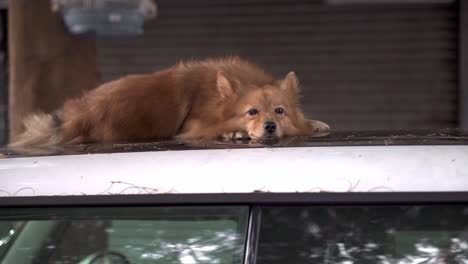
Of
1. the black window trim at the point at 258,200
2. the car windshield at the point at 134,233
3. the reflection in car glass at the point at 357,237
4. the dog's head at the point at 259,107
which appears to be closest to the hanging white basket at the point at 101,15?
the dog's head at the point at 259,107

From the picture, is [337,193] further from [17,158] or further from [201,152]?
[17,158]

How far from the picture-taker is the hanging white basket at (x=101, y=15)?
534 cm

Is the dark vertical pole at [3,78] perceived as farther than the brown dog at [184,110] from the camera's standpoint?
Yes

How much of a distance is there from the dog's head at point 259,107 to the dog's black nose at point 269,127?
0.10 ft

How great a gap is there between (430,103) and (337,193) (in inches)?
314

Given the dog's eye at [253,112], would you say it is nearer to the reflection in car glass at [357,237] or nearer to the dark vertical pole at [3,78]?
the reflection in car glass at [357,237]

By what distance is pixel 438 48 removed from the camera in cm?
977

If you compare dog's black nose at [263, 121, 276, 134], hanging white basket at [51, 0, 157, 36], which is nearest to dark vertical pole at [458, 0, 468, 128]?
hanging white basket at [51, 0, 157, 36]

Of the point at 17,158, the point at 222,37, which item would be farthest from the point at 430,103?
the point at 17,158

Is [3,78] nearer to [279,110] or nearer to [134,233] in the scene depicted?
[279,110]

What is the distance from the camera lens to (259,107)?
4586 millimetres

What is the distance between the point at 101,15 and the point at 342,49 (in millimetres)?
4914

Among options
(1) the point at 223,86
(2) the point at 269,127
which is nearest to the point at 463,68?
(1) the point at 223,86

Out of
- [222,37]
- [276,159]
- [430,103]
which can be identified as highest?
[222,37]
